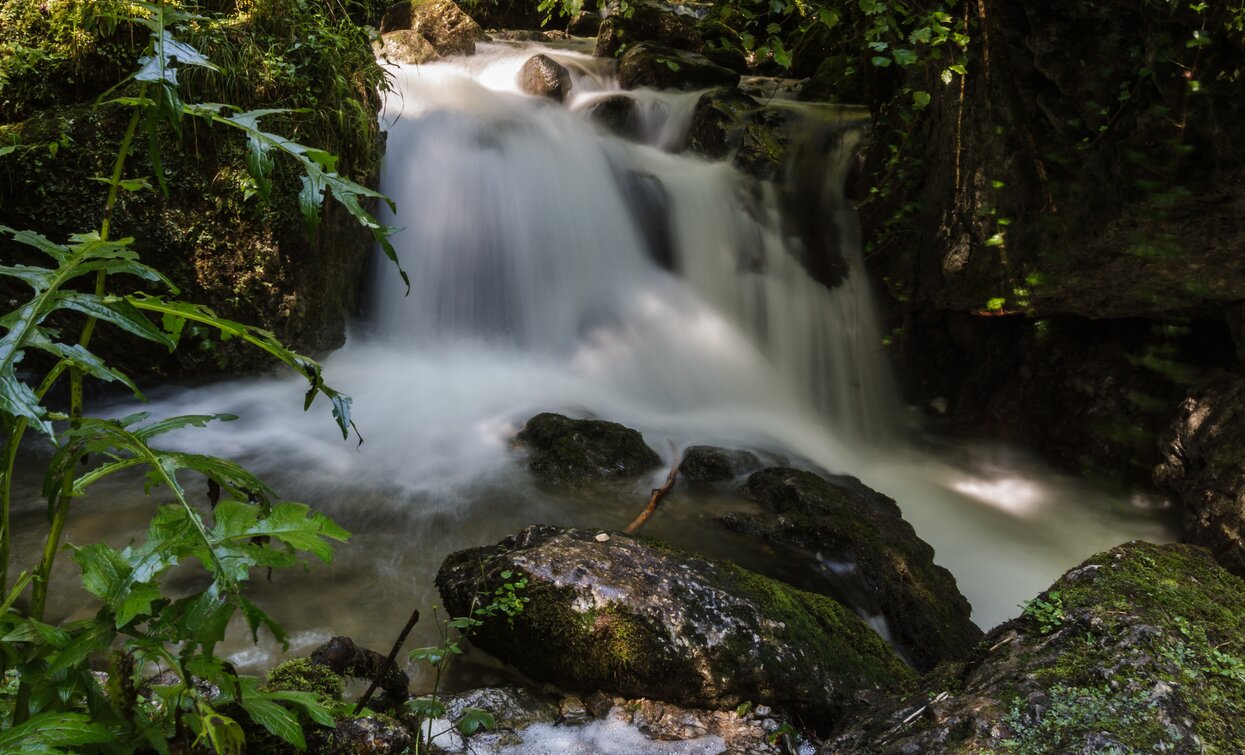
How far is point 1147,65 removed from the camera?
3.83m

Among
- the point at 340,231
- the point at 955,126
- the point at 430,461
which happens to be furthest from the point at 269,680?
the point at 955,126

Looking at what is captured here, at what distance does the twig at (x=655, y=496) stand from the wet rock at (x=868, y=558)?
16.7 inches

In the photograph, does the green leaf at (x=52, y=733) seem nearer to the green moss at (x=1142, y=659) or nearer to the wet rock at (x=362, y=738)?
the wet rock at (x=362, y=738)

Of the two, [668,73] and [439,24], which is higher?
[668,73]

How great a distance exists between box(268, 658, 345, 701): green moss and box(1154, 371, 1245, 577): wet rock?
4.83 m

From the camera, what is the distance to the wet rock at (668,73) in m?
10.0

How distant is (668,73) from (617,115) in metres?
1.60

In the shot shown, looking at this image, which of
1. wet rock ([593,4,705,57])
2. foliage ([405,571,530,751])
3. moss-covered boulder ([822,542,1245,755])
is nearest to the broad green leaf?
foliage ([405,571,530,751])

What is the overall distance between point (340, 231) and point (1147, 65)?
17.9 feet

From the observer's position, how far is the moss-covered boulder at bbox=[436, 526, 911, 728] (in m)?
2.43

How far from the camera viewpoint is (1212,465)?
4.50 meters

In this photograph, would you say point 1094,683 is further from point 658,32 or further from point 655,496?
point 658,32

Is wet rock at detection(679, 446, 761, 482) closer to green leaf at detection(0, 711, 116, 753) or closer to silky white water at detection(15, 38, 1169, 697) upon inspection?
silky white water at detection(15, 38, 1169, 697)

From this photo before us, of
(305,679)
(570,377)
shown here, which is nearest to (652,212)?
(570,377)
